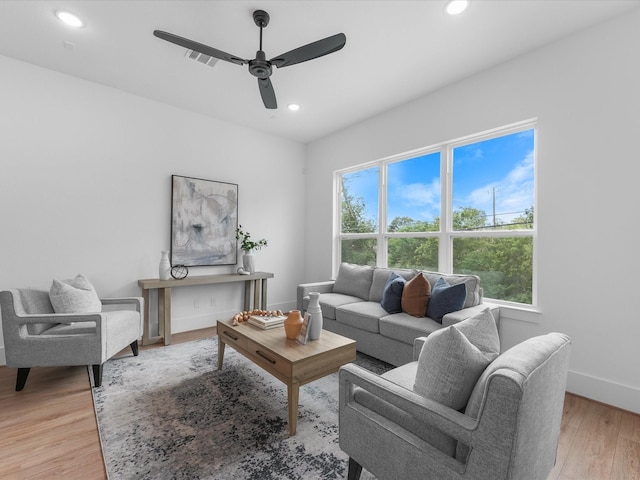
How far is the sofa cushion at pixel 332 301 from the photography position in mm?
3555

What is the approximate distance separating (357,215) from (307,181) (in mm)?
1259

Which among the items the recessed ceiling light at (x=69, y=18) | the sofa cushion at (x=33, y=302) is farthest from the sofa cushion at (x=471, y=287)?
the recessed ceiling light at (x=69, y=18)

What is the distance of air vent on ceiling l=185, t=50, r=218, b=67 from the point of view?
9.28ft

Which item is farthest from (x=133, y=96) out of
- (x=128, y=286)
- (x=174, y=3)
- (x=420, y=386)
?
(x=420, y=386)

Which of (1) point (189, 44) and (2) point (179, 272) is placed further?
(2) point (179, 272)

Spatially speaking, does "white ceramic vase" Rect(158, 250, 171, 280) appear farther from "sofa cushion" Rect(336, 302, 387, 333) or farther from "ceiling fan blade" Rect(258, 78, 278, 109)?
"ceiling fan blade" Rect(258, 78, 278, 109)

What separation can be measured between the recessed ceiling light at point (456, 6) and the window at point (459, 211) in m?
1.28

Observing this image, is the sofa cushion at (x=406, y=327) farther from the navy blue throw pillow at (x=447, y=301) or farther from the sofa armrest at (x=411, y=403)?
the sofa armrest at (x=411, y=403)

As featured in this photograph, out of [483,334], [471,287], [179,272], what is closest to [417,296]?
[471,287]

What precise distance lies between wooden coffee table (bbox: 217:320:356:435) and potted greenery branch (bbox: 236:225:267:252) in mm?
1924

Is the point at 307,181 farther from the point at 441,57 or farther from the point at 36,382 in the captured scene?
the point at 36,382

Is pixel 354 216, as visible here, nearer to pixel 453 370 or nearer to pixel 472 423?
pixel 453 370

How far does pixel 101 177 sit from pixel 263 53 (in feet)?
8.30

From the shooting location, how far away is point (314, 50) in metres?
2.12
